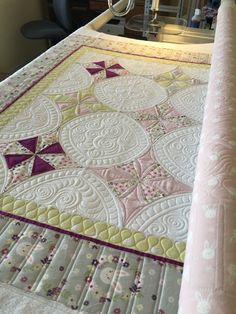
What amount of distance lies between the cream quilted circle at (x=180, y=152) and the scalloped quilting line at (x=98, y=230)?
171 millimetres

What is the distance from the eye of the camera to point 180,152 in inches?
28.7

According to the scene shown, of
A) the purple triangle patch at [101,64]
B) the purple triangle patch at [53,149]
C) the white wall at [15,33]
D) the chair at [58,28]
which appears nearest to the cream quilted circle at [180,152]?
the purple triangle patch at [53,149]

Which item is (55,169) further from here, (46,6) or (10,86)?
(46,6)

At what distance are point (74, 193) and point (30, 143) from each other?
0.65 ft

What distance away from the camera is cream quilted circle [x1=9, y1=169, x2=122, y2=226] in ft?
1.89

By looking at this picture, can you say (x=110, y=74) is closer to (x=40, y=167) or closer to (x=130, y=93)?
(x=130, y=93)

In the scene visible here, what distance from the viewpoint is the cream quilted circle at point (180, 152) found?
0.68 m

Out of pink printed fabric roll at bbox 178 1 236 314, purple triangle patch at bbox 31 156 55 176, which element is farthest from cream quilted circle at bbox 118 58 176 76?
purple triangle patch at bbox 31 156 55 176

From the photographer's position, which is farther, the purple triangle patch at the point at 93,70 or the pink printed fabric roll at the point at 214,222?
the purple triangle patch at the point at 93,70

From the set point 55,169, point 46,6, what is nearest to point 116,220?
point 55,169

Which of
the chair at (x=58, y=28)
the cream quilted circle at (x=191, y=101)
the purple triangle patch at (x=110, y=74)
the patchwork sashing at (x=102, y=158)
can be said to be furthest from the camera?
the chair at (x=58, y=28)

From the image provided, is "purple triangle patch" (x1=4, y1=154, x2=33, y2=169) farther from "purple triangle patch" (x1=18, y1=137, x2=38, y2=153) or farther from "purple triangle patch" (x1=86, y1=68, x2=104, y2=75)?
"purple triangle patch" (x1=86, y1=68, x2=104, y2=75)

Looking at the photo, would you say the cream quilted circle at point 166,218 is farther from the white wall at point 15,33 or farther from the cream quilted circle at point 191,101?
the white wall at point 15,33

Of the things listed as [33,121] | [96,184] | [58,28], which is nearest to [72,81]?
[33,121]
